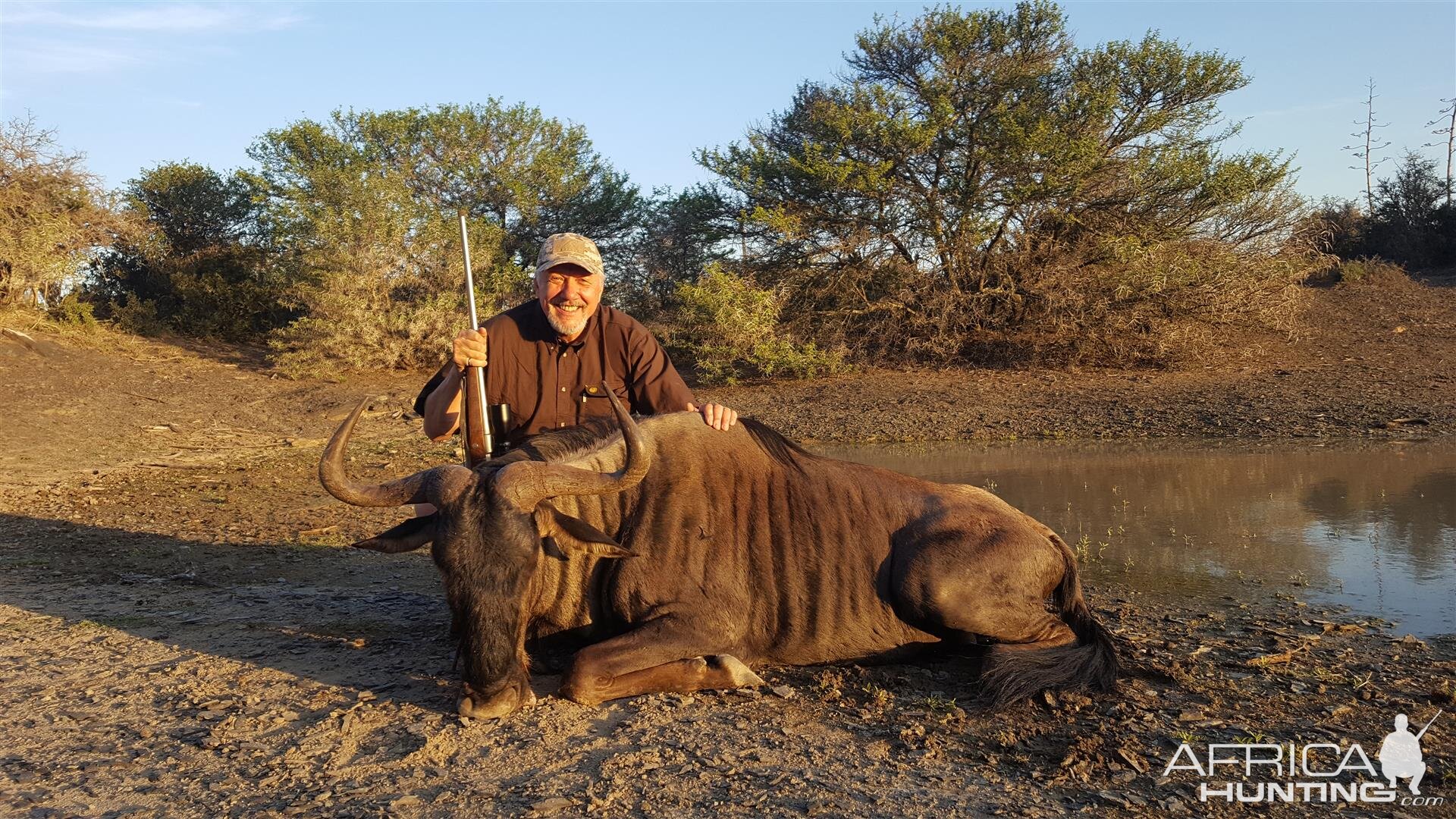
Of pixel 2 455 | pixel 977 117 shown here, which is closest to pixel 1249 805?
pixel 2 455

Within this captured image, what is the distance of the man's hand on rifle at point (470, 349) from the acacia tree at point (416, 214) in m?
12.6

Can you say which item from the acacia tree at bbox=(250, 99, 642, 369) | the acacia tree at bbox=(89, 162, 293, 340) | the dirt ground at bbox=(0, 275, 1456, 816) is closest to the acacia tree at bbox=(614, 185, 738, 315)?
the acacia tree at bbox=(250, 99, 642, 369)

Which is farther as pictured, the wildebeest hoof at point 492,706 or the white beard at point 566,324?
the white beard at point 566,324

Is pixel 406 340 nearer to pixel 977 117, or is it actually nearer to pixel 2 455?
pixel 2 455

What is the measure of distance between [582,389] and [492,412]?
517 millimetres

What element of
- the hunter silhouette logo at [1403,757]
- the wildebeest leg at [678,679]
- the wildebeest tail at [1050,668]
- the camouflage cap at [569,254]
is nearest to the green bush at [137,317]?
the camouflage cap at [569,254]

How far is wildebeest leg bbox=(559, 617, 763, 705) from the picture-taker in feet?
14.5

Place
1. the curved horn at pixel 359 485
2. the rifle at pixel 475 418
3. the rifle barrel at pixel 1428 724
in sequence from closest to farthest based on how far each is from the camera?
the rifle barrel at pixel 1428 724, the curved horn at pixel 359 485, the rifle at pixel 475 418

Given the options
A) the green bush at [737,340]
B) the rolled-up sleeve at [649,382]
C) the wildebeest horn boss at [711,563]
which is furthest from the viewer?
the green bush at [737,340]

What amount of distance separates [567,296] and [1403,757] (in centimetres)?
428

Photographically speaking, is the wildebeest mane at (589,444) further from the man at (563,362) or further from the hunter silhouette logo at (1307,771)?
the hunter silhouette logo at (1307,771)

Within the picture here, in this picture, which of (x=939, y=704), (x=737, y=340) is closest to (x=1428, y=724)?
(x=939, y=704)

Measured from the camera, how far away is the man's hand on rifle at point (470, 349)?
5488 millimetres

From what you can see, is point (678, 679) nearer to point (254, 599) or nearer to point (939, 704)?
point (939, 704)
